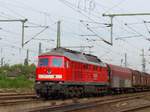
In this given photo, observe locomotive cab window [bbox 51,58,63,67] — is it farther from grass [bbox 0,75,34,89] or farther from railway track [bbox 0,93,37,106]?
grass [bbox 0,75,34,89]

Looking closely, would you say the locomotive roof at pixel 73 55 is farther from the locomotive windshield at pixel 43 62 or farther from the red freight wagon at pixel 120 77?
the red freight wagon at pixel 120 77

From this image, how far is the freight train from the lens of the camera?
28.6 meters

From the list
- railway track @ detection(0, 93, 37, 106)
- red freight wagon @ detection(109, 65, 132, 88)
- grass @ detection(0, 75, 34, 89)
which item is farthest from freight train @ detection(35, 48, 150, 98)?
grass @ detection(0, 75, 34, 89)

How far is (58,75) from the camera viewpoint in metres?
28.7

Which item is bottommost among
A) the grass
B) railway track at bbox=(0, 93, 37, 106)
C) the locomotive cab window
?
railway track at bbox=(0, 93, 37, 106)

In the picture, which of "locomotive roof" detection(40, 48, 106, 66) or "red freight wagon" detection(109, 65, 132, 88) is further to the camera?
"red freight wagon" detection(109, 65, 132, 88)

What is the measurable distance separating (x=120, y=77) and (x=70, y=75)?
16938 millimetres

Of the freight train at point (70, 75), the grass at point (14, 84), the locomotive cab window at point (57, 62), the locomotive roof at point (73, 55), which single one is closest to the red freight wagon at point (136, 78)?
the freight train at point (70, 75)

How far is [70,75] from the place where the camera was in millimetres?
29750

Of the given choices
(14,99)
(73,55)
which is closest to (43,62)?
(73,55)

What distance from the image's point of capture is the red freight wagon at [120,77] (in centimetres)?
4267

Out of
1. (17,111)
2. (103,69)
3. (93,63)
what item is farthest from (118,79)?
(17,111)

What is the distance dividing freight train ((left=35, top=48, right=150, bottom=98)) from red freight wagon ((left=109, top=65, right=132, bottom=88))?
93 centimetres

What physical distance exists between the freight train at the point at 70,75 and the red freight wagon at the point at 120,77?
36.8 inches
